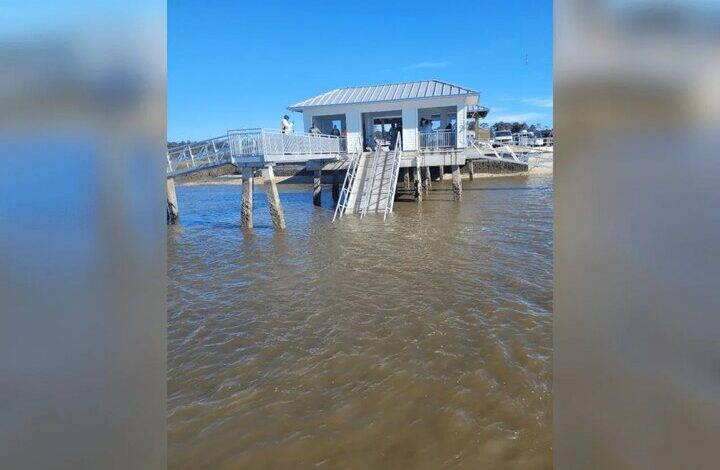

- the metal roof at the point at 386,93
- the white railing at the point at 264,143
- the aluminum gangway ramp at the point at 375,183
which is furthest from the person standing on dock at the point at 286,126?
the metal roof at the point at 386,93

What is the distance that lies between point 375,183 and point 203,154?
7007mm

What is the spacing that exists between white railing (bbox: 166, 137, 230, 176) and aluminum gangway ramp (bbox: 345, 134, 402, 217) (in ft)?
17.4

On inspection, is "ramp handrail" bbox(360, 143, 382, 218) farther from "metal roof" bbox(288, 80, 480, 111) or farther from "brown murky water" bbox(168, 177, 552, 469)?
"brown murky water" bbox(168, 177, 552, 469)

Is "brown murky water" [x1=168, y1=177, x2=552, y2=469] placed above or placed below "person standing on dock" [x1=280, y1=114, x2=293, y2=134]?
below

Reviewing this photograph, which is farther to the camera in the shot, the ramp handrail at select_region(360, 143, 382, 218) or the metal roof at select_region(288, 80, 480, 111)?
the metal roof at select_region(288, 80, 480, 111)

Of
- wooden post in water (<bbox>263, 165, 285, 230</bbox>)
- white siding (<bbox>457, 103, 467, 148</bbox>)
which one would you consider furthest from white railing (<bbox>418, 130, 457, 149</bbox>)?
wooden post in water (<bbox>263, 165, 285, 230</bbox>)

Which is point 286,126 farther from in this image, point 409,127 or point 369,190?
point 409,127

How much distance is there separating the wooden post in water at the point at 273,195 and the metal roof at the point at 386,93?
31.2 ft

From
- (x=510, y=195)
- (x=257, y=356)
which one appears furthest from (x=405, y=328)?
(x=510, y=195)

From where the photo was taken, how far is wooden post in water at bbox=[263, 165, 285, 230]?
14781 mm

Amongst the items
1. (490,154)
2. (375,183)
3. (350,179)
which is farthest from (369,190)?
(490,154)
